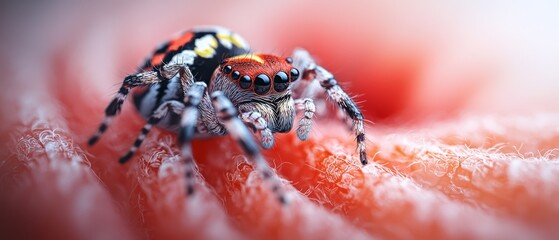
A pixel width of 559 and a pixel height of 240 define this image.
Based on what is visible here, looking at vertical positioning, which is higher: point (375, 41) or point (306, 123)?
point (375, 41)

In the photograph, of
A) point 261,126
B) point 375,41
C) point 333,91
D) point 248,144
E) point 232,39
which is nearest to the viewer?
point 248,144

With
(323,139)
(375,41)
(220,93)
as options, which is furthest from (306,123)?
(375,41)

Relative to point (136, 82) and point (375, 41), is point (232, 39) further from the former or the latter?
point (375, 41)

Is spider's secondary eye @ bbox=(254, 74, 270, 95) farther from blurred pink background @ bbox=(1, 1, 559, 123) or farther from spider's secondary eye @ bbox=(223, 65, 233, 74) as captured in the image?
blurred pink background @ bbox=(1, 1, 559, 123)

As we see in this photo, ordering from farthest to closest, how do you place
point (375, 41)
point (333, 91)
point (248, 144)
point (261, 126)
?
point (375, 41) → point (333, 91) → point (261, 126) → point (248, 144)

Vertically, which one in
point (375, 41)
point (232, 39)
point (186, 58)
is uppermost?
point (375, 41)

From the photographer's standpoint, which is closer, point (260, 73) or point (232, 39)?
point (260, 73)
